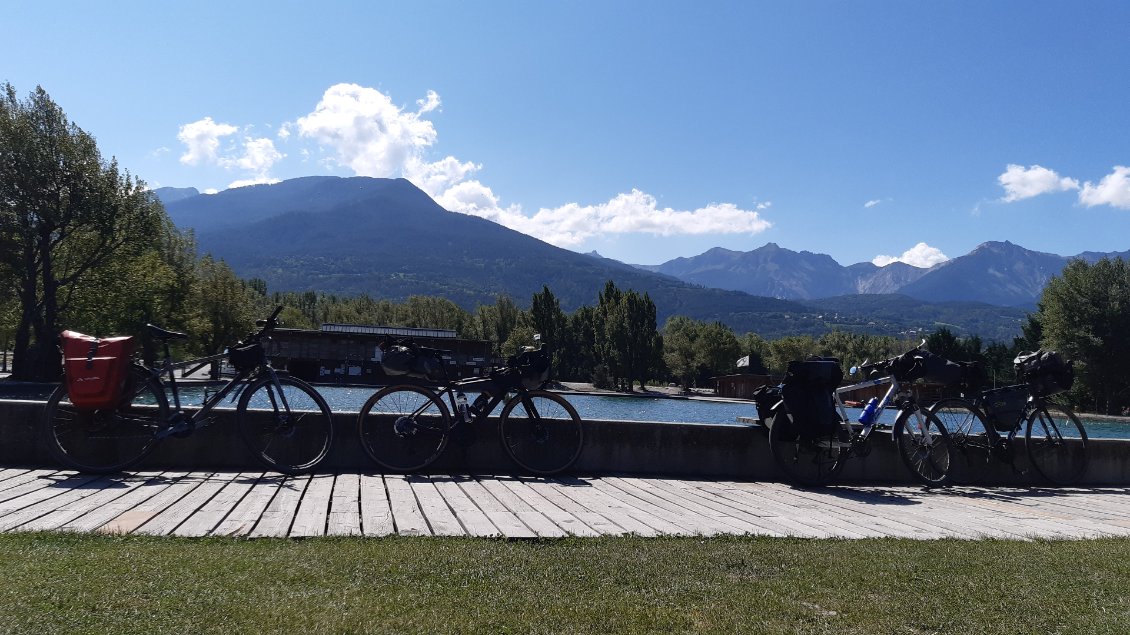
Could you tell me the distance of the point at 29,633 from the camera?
9.53 ft

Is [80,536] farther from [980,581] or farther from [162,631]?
[980,581]

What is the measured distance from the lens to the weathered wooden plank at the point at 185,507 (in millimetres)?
4762

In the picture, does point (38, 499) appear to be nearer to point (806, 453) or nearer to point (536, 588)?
point (536, 588)

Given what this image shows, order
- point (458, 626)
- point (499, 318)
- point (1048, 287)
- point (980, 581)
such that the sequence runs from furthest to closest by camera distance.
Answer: point (499, 318)
point (1048, 287)
point (980, 581)
point (458, 626)

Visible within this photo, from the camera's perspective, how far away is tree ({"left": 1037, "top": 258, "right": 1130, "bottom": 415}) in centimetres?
7581

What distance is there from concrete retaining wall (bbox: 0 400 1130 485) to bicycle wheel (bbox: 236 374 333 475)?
178 millimetres

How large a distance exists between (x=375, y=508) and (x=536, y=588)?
93.9 inches

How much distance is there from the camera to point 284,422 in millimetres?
7434

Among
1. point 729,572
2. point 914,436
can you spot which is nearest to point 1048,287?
point 914,436

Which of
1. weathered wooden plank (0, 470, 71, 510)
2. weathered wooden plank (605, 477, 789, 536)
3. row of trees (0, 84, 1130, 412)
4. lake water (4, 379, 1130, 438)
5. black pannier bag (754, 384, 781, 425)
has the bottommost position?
lake water (4, 379, 1130, 438)

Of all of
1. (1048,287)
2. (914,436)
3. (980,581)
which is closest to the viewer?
(980,581)

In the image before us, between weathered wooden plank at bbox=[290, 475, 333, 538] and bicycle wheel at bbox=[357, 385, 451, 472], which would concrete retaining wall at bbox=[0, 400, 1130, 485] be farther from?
weathered wooden plank at bbox=[290, 475, 333, 538]

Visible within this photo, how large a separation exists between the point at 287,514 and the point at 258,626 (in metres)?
2.41


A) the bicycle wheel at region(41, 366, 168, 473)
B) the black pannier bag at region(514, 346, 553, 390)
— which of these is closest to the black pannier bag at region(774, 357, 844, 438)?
the black pannier bag at region(514, 346, 553, 390)
